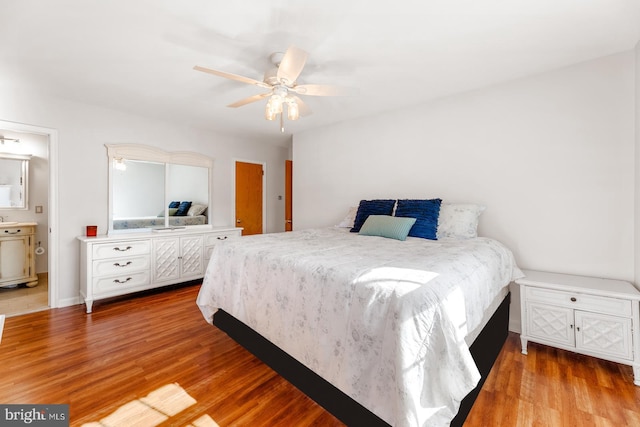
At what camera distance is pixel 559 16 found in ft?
5.78

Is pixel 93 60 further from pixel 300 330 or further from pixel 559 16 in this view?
pixel 559 16

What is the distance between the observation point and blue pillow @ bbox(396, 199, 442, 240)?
8.73 feet

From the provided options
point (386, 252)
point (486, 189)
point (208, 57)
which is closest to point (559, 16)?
point (486, 189)

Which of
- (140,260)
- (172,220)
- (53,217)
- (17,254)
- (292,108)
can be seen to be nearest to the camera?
(292,108)

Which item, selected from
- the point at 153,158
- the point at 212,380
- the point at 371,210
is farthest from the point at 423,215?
the point at 153,158

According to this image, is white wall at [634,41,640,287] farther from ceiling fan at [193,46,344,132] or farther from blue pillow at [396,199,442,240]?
ceiling fan at [193,46,344,132]

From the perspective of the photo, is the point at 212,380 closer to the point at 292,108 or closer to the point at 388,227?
the point at 388,227

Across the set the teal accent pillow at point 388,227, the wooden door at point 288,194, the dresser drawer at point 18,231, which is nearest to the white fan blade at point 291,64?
the teal accent pillow at point 388,227

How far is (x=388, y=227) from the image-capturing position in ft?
8.85

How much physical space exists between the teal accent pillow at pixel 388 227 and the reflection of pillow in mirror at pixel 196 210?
109 inches

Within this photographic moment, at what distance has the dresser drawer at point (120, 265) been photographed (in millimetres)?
3129

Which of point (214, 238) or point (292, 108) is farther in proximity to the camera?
point (214, 238)

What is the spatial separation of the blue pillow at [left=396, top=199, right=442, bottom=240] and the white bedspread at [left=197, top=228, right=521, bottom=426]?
363mm

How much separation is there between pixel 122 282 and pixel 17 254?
1878mm
